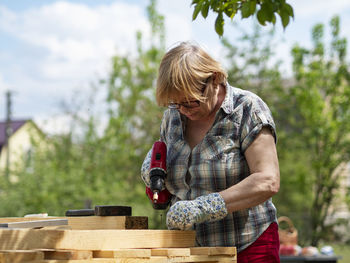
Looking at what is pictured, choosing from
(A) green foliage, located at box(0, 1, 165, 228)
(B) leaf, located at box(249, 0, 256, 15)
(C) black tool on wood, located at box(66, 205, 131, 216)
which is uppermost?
(A) green foliage, located at box(0, 1, 165, 228)

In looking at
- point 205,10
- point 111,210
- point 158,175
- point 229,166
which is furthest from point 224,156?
point 205,10

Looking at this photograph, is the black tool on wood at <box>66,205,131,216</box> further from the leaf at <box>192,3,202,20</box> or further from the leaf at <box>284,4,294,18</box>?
the leaf at <box>284,4,294,18</box>

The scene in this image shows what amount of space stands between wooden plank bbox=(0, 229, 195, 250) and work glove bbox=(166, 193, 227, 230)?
71 mm

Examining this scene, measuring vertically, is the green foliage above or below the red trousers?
above

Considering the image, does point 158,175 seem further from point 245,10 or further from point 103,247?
point 245,10

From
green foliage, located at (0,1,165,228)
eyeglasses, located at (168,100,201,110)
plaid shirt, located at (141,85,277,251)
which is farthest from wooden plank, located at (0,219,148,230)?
green foliage, located at (0,1,165,228)

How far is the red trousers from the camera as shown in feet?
8.46

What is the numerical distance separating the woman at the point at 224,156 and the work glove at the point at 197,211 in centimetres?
1

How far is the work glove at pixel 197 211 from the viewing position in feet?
7.72

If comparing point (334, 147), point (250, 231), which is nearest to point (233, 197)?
point (250, 231)

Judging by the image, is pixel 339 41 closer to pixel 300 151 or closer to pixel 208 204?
pixel 300 151

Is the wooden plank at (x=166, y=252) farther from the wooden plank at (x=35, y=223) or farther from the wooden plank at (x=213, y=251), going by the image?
the wooden plank at (x=35, y=223)

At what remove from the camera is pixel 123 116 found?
1886cm

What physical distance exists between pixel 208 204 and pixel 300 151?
48.7ft
